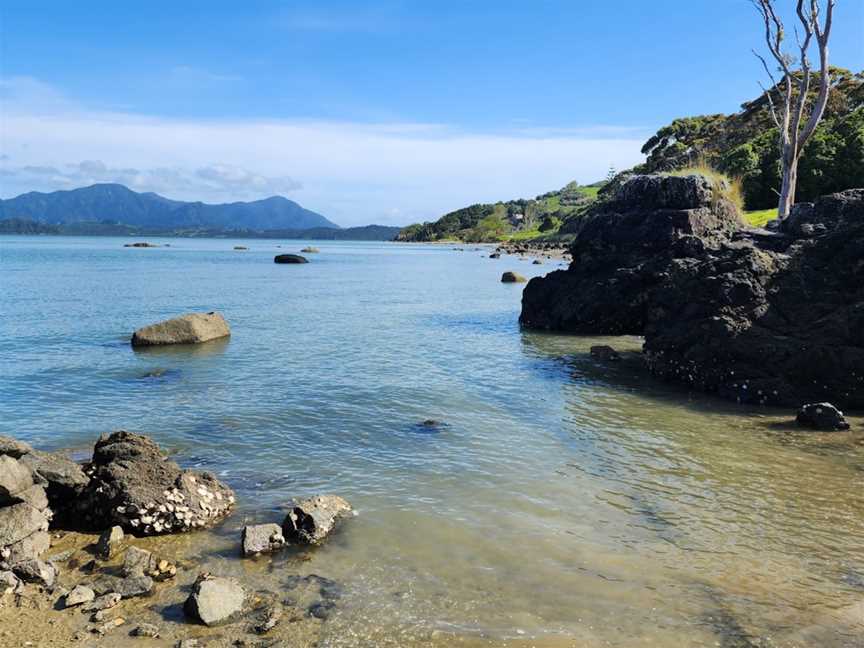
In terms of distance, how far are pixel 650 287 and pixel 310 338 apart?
16034 mm

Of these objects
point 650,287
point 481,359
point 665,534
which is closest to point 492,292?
point 650,287

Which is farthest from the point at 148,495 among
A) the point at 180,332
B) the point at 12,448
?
the point at 180,332

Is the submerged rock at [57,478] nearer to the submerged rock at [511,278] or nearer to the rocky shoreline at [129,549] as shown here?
the rocky shoreline at [129,549]

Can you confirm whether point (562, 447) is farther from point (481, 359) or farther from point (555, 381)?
point (481, 359)

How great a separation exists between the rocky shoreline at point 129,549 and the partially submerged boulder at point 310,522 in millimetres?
17

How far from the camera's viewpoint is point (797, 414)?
16.2 m

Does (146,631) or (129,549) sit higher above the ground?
(129,549)

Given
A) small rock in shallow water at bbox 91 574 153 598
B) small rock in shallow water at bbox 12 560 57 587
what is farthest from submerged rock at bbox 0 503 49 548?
small rock in shallow water at bbox 91 574 153 598

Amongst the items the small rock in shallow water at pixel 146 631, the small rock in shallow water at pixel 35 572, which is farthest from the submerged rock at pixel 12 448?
the small rock in shallow water at pixel 146 631

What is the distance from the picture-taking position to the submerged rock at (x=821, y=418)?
15.2 meters

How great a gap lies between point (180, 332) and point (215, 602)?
21160 millimetres

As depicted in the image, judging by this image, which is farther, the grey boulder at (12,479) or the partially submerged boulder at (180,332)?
the partially submerged boulder at (180,332)

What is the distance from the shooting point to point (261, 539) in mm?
9586

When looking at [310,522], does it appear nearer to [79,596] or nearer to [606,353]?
[79,596]
